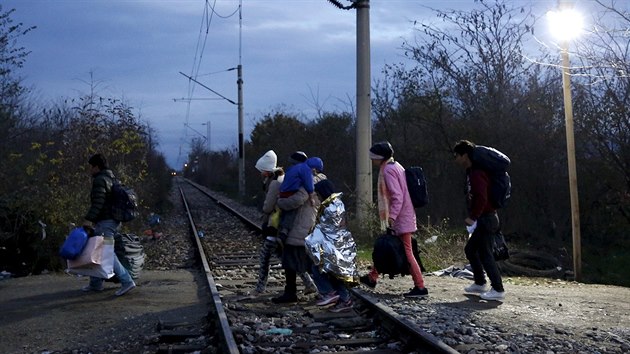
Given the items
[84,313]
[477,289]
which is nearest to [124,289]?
[84,313]

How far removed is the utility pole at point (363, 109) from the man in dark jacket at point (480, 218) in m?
9.09

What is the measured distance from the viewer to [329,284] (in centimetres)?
955

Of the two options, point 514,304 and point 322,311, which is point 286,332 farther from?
point 514,304

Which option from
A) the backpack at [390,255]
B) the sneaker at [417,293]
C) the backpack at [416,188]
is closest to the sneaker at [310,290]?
the backpack at [390,255]

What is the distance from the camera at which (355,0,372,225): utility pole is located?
18422 mm

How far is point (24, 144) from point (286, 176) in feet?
45.8

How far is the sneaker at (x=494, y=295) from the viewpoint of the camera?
31.7 feet

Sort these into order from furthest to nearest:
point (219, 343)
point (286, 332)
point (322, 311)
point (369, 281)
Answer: point (369, 281)
point (322, 311)
point (286, 332)
point (219, 343)

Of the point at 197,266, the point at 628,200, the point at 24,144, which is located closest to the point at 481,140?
the point at 628,200

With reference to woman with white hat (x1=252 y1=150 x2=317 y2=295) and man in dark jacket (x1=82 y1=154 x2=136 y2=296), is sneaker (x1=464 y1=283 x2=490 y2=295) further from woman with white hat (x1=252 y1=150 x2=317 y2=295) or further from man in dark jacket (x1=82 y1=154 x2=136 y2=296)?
man in dark jacket (x1=82 y1=154 x2=136 y2=296)

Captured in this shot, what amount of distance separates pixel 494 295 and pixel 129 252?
16.4 ft

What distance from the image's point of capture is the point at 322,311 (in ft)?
30.6

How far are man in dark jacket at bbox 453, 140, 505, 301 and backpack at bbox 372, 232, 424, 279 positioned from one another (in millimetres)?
781

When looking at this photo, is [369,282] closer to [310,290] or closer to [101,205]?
[310,290]
